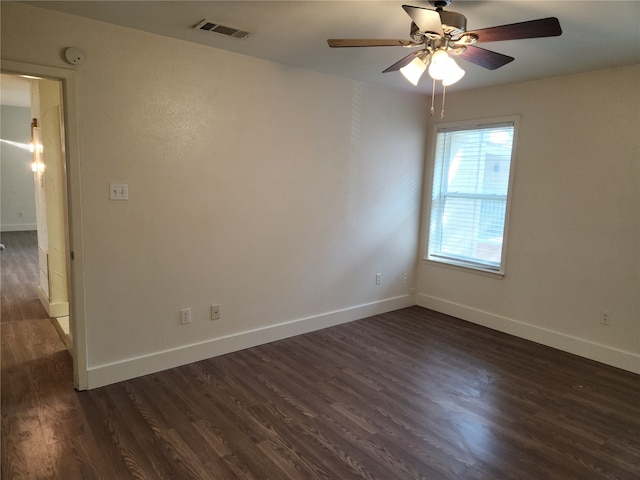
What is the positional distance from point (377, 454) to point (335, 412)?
46cm

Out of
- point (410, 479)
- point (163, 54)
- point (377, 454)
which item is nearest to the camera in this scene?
point (410, 479)

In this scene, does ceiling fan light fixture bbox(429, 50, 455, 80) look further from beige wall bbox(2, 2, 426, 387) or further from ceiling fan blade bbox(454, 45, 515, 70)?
beige wall bbox(2, 2, 426, 387)

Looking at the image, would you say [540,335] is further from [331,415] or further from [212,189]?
[212,189]

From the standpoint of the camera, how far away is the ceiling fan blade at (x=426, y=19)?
1782 millimetres

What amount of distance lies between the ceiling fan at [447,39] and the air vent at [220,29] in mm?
822

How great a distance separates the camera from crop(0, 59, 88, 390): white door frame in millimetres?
2493

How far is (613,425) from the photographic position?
2.58 m

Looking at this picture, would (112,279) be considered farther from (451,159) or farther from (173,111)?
(451,159)

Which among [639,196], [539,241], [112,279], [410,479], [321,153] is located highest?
[321,153]

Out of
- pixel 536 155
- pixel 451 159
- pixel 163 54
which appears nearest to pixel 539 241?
pixel 536 155

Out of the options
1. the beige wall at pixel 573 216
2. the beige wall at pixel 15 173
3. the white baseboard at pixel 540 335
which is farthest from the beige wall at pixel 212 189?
the beige wall at pixel 15 173

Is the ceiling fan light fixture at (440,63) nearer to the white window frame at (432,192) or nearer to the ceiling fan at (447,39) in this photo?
the ceiling fan at (447,39)

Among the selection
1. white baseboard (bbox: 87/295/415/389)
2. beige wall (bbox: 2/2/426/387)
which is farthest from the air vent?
white baseboard (bbox: 87/295/415/389)

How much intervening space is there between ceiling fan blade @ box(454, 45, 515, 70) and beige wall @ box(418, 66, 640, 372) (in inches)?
64.5
